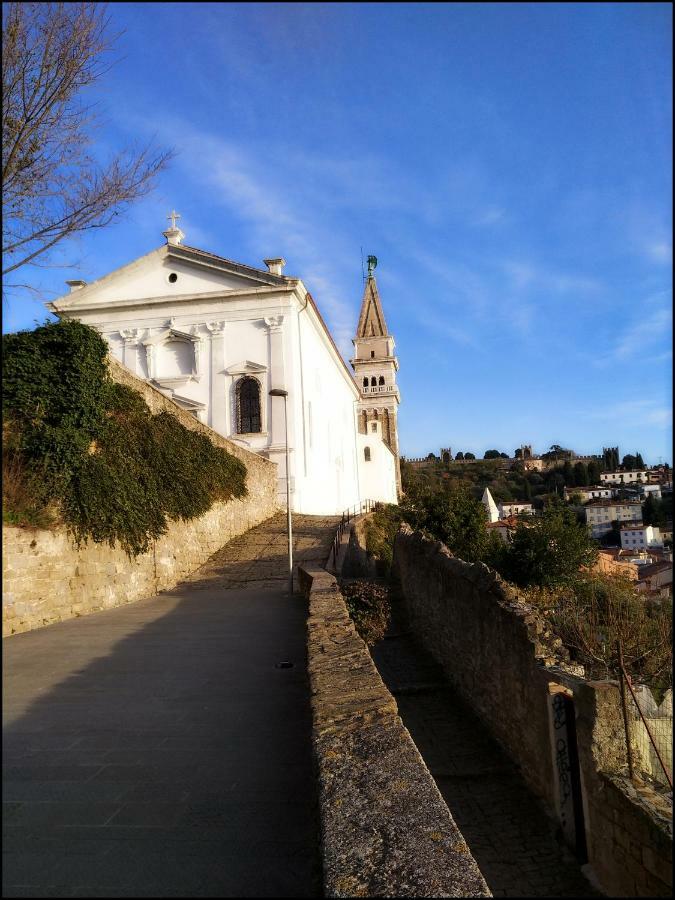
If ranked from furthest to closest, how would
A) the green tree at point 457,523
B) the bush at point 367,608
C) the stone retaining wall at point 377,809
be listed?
1. the green tree at point 457,523
2. the bush at point 367,608
3. the stone retaining wall at point 377,809

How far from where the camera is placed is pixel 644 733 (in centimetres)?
747

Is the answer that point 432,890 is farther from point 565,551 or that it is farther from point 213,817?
point 565,551

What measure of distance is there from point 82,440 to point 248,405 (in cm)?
1725

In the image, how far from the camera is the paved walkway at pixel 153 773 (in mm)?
2062

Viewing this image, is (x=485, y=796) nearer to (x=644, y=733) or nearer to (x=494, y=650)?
(x=494, y=650)

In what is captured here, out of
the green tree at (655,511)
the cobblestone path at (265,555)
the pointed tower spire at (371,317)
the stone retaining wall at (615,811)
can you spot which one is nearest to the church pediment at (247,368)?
the cobblestone path at (265,555)

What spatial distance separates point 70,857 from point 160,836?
16.8 inches

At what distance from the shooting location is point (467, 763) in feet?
28.9

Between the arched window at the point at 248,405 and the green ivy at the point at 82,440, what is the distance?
12.2 meters

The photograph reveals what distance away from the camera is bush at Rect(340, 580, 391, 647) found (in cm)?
1219

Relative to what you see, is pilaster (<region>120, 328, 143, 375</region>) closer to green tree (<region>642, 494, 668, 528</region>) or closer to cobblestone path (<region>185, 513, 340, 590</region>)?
cobblestone path (<region>185, 513, 340, 590</region>)

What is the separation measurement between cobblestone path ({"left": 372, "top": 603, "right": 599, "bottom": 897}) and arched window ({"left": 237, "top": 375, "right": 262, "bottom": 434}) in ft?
52.8

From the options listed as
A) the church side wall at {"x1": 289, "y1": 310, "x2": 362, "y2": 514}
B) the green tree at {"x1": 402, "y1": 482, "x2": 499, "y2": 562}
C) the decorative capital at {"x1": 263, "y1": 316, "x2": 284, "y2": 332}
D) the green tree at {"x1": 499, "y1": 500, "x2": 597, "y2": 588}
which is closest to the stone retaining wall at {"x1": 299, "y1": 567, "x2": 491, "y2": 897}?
the green tree at {"x1": 499, "y1": 500, "x2": 597, "y2": 588}

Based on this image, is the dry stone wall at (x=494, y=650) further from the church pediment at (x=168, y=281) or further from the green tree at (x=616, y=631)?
the church pediment at (x=168, y=281)
